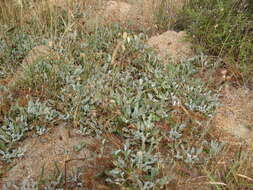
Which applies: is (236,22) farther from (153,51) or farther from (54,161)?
(54,161)

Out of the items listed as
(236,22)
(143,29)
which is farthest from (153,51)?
(236,22)

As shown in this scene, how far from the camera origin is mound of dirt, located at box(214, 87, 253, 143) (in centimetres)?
271

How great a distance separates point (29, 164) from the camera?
232 cm

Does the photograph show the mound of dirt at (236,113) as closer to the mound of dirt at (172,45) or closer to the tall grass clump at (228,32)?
the tall grass clump at (228,32)

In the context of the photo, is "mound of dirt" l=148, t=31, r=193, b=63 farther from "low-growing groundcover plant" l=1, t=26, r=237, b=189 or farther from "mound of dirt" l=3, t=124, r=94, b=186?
"mound of dirt" l=3, t=124, r=94, b=186

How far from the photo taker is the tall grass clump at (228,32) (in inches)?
125

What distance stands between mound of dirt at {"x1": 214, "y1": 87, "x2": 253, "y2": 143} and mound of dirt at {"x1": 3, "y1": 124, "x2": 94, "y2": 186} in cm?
129

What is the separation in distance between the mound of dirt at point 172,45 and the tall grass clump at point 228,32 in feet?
0.47

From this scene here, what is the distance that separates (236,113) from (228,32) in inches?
38.5

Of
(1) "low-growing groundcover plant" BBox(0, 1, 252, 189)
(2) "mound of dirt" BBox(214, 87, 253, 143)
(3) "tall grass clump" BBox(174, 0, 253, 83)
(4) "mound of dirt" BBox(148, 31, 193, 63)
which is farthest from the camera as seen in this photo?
(4) "mound of dirt" BBox(148, 31, 193, 63)

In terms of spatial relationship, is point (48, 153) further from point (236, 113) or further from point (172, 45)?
point (172, 45)

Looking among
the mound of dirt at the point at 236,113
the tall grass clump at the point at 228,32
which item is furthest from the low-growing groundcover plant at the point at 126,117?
the tall grass clump at the point at 228,32

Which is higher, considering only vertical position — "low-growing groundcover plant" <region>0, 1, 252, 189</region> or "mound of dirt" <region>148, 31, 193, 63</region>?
"mound of dirt" <region>148, 31, 193, 63</region>

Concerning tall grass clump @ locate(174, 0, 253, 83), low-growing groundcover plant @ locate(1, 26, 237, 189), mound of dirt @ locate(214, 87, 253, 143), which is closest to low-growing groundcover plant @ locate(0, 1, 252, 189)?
low-growing groundcover plant @ locate(1, 26, 237, 189)
